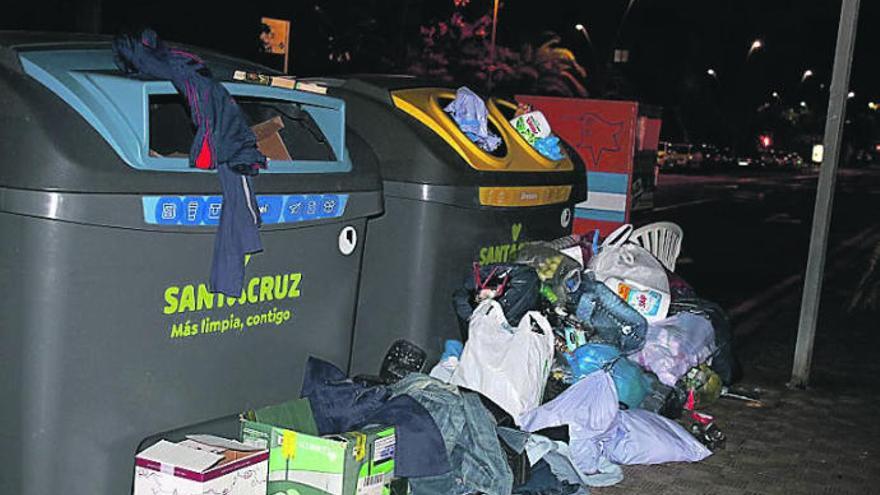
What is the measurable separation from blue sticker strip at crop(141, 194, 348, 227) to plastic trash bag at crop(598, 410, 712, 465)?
1.70 m

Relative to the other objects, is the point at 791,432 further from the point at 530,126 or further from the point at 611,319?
the point at 530,126

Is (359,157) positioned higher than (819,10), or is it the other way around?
(819,10)

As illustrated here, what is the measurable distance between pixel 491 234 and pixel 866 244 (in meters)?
13.1

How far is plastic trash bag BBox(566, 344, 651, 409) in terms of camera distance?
211 inches

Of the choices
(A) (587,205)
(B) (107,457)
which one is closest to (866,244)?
(A) (587,205)

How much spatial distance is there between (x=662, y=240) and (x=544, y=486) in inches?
128

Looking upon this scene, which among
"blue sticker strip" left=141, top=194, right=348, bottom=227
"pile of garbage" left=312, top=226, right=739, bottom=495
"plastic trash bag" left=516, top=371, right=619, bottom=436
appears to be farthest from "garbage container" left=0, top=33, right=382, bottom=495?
"plastic trash bag" left=516, top=371, right=619, bottom=436

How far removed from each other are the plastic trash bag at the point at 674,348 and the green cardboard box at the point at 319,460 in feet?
7.28

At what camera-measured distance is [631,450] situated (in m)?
5.09

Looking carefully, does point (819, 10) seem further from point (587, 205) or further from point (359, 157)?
point (359, 157)

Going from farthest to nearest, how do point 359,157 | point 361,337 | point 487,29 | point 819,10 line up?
point 819,10 → point 487,29 → point 361,337 → point 359,157

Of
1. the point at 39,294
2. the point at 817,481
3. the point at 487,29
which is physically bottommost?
the point at 817,481

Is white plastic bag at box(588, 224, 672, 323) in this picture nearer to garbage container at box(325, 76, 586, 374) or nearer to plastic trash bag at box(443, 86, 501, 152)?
garbage container at box(325, 76, 586, 374)

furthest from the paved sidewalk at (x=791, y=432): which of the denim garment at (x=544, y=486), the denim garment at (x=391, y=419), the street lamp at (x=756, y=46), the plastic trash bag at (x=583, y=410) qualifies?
the street lamp at (x=756, y=46)
